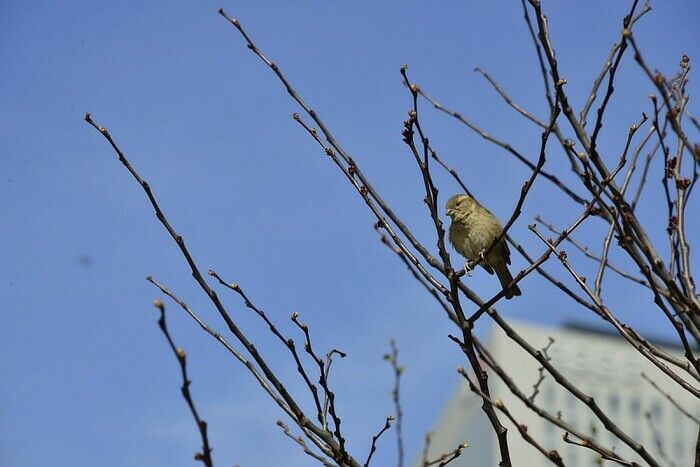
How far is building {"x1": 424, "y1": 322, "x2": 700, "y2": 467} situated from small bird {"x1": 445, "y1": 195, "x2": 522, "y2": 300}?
89.5 ft

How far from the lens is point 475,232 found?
21.3 ft

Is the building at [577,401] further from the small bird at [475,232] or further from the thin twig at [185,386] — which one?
the thin twig at [185,386]

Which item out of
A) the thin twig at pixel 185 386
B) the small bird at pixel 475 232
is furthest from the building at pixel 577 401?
the thin twig at pixel 185 386

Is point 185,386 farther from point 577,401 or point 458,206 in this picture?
point 577,401

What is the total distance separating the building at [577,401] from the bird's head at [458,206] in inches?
1079

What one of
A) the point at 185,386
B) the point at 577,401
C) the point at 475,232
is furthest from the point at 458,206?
the point at 577,401

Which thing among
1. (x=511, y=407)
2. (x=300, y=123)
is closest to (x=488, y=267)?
(x=300, y=123)

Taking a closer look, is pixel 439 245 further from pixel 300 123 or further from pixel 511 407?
pixel 511 407

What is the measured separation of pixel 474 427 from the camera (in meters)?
35.1

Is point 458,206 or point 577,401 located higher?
point 577,401

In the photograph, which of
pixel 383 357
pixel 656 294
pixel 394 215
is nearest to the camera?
pixel 656 294

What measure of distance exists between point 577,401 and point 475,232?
95.1 feet

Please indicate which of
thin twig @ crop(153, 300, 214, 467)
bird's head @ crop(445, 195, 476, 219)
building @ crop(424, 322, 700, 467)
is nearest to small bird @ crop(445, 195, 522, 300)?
bird's head @ crop(445, 195, 476, 219)

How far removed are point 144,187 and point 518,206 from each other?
139cm
